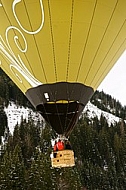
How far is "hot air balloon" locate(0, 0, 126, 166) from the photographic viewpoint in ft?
12.1

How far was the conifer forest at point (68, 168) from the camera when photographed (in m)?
19.9

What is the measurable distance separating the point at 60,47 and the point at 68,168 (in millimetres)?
19293

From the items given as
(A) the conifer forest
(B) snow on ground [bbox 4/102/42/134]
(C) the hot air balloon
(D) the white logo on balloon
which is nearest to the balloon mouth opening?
(C) the hot air balloon

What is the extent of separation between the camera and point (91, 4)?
3672mm

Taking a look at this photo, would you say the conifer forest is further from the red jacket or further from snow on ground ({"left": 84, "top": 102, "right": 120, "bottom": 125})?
the red jacket

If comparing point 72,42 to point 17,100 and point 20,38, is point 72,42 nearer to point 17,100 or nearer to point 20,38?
point 20,38

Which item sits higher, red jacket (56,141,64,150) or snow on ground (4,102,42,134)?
snow on ground (4,102,42,134)

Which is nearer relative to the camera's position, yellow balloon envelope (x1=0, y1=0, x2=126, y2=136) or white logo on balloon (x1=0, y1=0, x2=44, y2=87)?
yellow balloon envelope (x1=0, y1=0, x2=126, y2=136)

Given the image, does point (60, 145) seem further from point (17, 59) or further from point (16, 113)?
point (16, 113)

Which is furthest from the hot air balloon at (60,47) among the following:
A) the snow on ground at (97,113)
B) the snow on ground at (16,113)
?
the snow on ground at (97,113)

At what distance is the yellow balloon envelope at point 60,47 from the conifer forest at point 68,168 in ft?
50.6

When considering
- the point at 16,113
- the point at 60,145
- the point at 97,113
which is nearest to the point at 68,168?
the point at 60,145

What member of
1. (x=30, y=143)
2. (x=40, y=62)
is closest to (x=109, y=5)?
(x=40, y=62)

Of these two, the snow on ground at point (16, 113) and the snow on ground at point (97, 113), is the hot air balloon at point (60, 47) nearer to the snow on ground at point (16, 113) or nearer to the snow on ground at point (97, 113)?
the snow on ground at point (16, 113)
